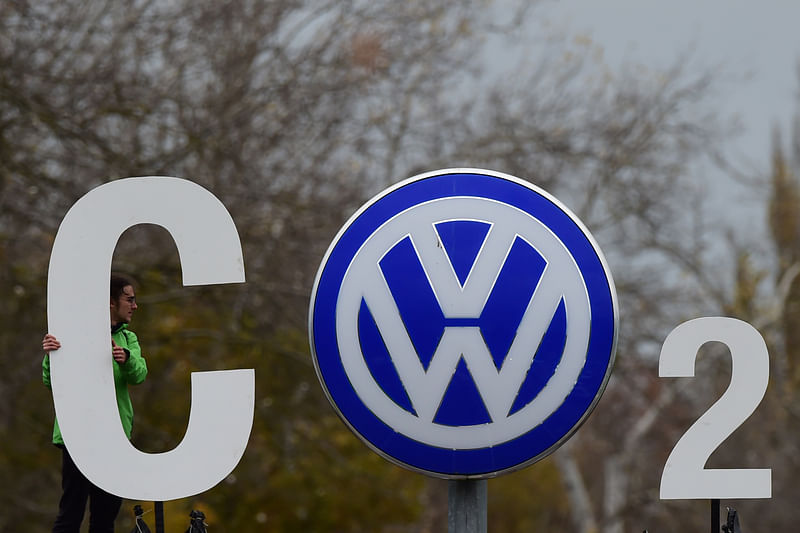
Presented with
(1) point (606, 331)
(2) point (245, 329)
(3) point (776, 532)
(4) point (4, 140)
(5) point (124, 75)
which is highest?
(5) point (124, 75)

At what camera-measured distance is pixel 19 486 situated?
10703mm

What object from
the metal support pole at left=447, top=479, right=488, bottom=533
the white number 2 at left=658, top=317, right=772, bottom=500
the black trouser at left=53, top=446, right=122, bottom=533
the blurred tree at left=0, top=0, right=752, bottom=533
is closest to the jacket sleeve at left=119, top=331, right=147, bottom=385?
the black trouser at left=53, top=446, right=122, bottom=533

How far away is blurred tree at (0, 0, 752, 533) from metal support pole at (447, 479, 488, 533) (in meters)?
5.76

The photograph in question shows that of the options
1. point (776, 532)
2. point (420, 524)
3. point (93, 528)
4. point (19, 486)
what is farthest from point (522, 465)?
point (776, 532)

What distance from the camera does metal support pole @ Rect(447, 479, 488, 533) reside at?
131 inches

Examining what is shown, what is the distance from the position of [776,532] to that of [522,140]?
11931 mm

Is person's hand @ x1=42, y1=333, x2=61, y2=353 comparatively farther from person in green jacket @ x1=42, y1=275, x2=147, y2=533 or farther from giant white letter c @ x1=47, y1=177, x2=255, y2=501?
person in green jacket @ x1=42, y1=275, x2=147, y2=533

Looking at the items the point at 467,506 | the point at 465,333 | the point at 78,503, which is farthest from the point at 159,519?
the point at 465,333

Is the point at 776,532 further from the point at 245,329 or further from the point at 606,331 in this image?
the point at 606,331

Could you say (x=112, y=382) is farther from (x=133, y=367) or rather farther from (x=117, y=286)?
(x=117, y=286)

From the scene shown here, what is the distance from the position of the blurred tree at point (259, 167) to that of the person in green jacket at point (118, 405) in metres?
4.84

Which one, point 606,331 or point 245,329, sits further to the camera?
point 245,329

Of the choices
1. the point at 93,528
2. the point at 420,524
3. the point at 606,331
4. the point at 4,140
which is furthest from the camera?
the point at 420,524

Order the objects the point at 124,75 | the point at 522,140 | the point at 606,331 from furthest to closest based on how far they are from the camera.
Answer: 1. the point at 522,140
2. the point at 124,75
3. the point at 606,331
